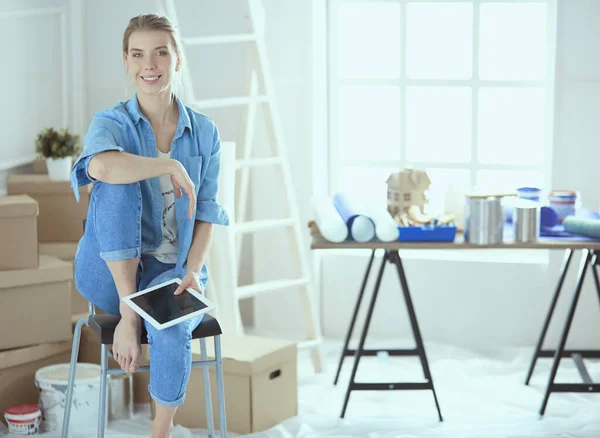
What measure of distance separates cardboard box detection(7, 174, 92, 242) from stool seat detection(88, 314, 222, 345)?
4.71 feet

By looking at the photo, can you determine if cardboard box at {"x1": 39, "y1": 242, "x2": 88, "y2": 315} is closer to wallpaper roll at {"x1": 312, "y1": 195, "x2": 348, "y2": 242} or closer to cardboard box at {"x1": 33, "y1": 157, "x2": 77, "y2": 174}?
cardboard box at {"x1": 33, "y1": 157, "x2": 77, "y2": 174}

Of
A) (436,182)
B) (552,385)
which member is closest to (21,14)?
(436,182)

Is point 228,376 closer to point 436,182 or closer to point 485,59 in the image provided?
point 436,182

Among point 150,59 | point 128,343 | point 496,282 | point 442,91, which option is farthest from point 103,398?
point 442,91

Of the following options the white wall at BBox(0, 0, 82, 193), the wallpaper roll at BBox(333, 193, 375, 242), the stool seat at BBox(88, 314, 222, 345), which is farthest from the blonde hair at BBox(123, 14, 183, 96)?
the white wall at BBox(0, 0, 82, 193)

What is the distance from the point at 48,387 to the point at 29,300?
39 centimetres

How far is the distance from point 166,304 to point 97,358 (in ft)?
4.79

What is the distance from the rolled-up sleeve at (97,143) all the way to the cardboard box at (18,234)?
3.21 ft

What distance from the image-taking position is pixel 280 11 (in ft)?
16.2

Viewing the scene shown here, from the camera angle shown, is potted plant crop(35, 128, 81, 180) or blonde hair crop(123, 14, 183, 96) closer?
blonde hair crop(123, 14, 183, 96)

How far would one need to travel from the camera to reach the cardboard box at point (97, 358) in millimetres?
4027

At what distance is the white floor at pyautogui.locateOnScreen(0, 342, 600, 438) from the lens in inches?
148

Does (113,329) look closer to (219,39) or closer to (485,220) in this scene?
(485,220)

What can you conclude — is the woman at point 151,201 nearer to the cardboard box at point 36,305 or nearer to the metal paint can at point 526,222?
the cardboard box at point 36,305
